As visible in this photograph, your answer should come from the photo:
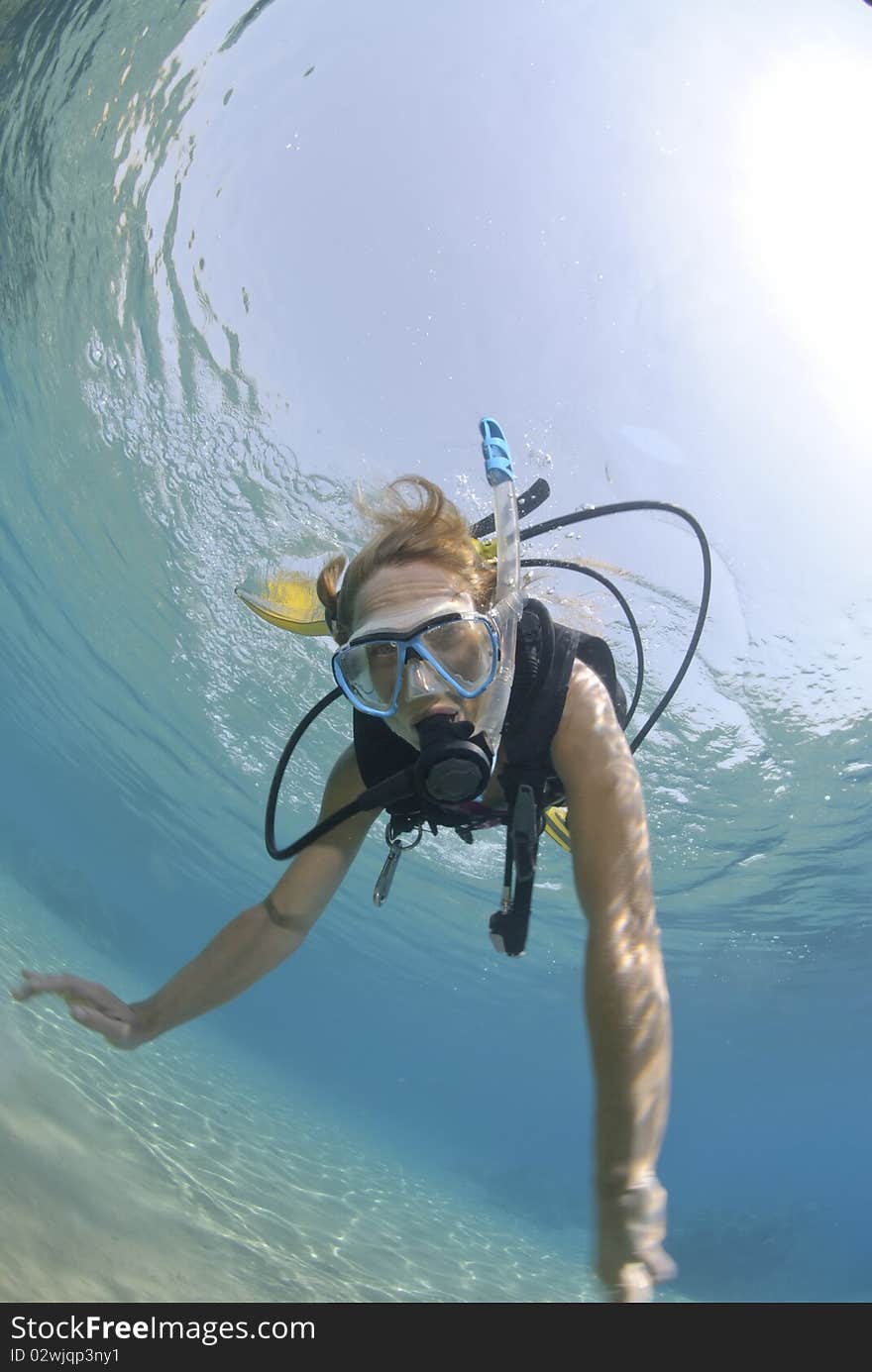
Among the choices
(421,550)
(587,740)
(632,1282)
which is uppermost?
(421,550)

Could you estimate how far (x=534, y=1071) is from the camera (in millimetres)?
69812

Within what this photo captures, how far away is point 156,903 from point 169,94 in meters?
65.8

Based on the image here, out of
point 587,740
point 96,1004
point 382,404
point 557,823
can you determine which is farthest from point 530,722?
point 382,404

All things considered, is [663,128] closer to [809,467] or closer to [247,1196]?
[809,467]

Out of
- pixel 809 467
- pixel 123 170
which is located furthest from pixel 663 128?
pixel 123 170

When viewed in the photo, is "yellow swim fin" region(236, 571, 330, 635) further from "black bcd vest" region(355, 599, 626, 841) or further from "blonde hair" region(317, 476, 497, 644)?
"black bcd vest" region(355, 599, 626, 841)

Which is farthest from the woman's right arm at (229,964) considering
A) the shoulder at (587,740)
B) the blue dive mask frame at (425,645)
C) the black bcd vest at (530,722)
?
the shoulder at (587,740)

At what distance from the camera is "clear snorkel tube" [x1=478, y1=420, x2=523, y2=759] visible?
3348 mm

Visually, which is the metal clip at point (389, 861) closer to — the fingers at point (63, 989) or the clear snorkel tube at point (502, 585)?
the clear snorkel tube at point (502, 585)

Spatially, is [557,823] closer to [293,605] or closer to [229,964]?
[293,605]

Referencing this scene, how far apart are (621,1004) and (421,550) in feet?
7.60

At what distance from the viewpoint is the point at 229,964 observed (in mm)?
3654

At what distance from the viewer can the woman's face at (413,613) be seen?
3.36 meters

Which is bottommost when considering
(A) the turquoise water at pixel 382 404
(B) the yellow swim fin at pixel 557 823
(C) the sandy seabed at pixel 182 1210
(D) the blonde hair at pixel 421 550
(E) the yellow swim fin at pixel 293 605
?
(C) the sandy seabed at pixel 182 1210
